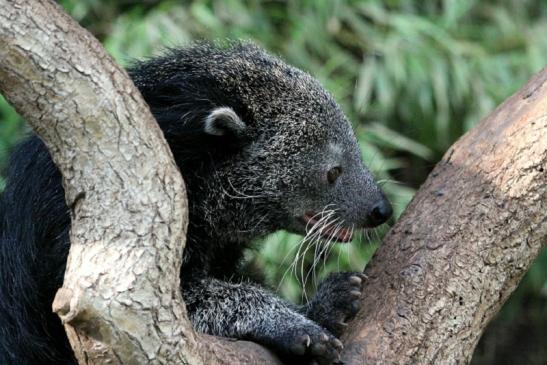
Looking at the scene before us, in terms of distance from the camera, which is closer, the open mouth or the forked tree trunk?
the forked tree trunk

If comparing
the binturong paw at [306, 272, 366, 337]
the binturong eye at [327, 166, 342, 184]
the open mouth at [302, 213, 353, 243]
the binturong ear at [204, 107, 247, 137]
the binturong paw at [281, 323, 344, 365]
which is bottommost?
the binturong paw at [281, 323, 344, 365]

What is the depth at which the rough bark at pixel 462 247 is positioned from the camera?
312 centimetres

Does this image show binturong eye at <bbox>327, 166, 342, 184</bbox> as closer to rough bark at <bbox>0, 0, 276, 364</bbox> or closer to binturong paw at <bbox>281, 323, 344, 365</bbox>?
binturong paw at <bbox>281, 323, 344, 365</bbox>

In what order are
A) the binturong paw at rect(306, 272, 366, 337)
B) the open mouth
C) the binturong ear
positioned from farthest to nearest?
1. the open mouth
2. the binturong ear
3. the binturong paw at rect(306, 272, 366, 337)

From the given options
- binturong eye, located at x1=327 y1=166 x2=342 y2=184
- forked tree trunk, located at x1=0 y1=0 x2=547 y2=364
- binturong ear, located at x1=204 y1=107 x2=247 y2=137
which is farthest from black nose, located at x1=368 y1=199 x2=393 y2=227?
forked tree trunk, located at x1=0 y1=0 x2=547 y2=364

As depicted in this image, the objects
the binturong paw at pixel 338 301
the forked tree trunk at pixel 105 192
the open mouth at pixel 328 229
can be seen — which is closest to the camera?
the forked tree trunk at pixel 105 192

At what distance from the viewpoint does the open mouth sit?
3.74m

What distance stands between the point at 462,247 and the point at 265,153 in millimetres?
864

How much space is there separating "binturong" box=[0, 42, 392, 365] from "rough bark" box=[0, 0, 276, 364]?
0.71 m

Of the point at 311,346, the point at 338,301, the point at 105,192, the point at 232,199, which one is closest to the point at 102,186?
the point at 105,192

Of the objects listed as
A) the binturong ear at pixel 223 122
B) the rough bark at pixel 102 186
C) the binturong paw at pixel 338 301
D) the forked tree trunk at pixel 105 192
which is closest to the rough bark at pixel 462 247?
the binturong paw at pixel 338 301

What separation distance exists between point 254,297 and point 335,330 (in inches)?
13.5

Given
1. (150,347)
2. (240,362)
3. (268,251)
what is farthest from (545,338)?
(150,347)

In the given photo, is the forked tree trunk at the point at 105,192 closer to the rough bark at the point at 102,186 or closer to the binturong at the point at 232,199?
the rough bark at the point at 102,186
